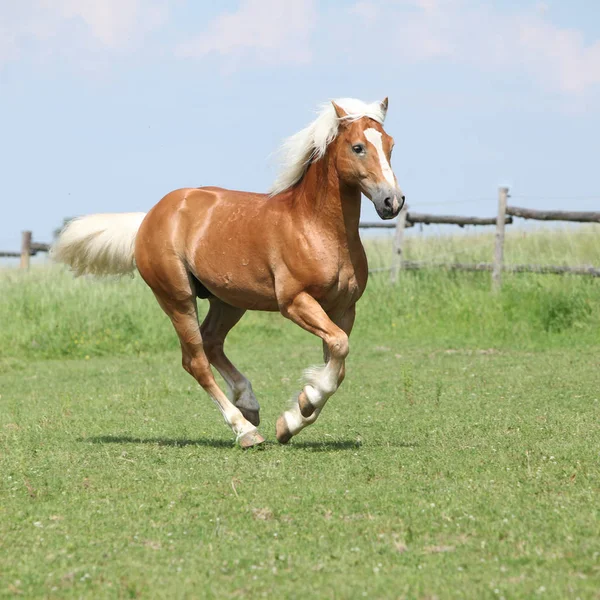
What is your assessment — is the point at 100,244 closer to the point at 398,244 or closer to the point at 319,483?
the point at 319,483

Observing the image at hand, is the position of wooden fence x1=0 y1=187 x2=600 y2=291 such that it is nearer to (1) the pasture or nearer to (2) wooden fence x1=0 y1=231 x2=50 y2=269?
(1) the pasture

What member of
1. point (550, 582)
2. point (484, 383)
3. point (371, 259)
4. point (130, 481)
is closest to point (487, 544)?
point (550, 582)

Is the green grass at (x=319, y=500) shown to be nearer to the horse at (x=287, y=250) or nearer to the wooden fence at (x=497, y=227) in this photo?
the horse at (x=287, y=250)

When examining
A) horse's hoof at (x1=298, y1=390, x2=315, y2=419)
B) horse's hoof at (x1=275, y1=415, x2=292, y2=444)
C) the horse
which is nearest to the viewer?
the horse

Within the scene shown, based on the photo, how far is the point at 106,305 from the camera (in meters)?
18.0

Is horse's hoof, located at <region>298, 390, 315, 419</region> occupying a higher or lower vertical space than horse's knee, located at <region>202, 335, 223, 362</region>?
lower

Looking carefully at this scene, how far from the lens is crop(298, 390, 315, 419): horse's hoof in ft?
22.9

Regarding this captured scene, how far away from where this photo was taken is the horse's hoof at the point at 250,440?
24.2 ft

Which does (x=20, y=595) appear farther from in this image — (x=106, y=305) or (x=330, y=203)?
(x=106, y=305)

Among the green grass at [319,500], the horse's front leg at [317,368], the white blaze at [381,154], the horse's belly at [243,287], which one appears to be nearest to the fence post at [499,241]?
the green grass at [319,500]

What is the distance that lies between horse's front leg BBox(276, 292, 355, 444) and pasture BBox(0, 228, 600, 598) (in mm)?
322

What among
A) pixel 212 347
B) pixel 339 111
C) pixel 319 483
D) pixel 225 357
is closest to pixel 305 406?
pixel 319 483

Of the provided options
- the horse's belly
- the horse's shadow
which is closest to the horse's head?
the horse's belly

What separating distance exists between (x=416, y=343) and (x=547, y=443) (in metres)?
8.50
